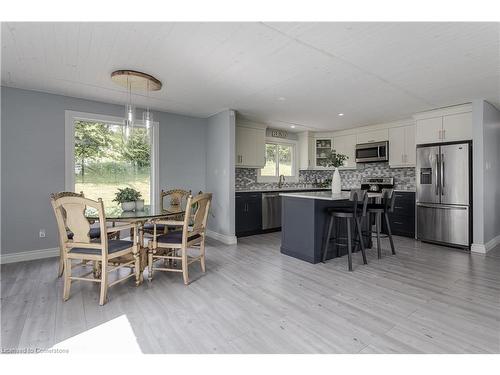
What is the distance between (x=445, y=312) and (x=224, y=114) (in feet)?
13.2

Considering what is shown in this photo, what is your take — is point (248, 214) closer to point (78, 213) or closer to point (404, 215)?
point (404, 215)

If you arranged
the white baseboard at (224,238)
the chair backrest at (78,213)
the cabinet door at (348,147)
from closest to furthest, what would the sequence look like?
the chair backrest at (78,213)
the white baseboard at (224,238)
the cabinet door at (348,147)

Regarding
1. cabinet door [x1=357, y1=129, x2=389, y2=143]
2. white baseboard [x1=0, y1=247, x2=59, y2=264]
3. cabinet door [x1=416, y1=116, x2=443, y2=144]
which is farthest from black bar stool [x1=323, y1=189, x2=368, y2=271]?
white baseboard [x1=0, y1=247, x2=59, y2=264]

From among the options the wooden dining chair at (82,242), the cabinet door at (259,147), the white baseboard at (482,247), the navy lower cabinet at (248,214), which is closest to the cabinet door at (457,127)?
the white baseboard at (482,247)

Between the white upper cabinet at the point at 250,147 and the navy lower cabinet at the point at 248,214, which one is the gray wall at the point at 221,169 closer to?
the navy lower cabinet at the point at 248,214

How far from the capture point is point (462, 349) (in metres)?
1.67

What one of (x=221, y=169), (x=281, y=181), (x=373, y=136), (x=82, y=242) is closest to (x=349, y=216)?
(x=221, y=169)

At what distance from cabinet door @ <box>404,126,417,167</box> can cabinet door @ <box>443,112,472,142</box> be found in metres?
0.71

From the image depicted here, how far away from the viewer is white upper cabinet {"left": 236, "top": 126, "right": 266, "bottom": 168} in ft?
17.5

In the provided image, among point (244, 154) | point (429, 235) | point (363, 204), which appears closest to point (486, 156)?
point (429, 235)

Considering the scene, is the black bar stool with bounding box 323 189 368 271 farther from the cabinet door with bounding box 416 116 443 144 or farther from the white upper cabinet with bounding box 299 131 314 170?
the white upper cabinet with bounding box 299 131 314 170

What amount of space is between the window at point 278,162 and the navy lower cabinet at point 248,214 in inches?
38.2

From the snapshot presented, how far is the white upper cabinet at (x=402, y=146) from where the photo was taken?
513cm
